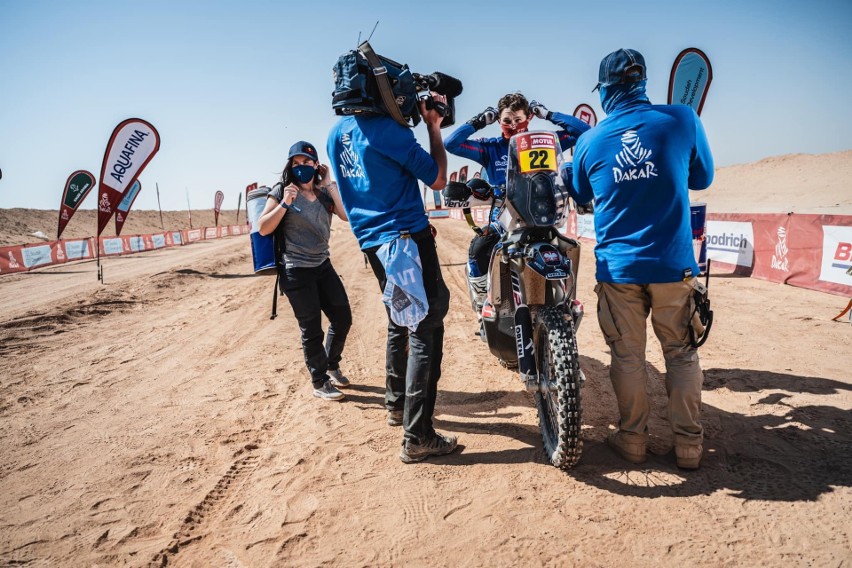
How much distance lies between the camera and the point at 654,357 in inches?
183

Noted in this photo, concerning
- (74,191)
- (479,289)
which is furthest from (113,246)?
(479,289)

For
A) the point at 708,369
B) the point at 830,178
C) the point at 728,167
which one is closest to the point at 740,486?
the point at 708,369

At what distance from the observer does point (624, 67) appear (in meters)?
2.62

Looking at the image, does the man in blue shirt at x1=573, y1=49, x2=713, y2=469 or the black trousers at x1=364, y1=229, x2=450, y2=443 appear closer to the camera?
the man in blue shirt at x1=573, y1=49, x2=713, y2=469

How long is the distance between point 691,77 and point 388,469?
21.3ft

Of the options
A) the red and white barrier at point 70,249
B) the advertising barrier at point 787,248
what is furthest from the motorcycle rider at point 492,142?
the red and white barrier at point 70,249

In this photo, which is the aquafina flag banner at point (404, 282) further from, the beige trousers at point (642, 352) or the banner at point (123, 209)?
the banner at point (123, 209)

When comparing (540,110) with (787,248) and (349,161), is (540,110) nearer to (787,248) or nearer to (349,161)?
(349,161)

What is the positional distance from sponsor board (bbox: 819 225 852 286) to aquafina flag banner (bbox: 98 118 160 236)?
13213 millimetres

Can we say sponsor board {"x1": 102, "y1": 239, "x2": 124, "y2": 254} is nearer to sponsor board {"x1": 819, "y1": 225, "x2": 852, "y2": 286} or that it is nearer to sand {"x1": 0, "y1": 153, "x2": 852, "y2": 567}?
sand {"x1": 0, "y1": 153, "x2": 852, "y2": 567}

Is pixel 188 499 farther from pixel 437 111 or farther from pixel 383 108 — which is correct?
pixel 437 111

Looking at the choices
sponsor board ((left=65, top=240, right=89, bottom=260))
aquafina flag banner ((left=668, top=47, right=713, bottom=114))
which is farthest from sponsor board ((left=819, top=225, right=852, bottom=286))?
sponsor board ((left=65, top=240, right=89, bottom=260))

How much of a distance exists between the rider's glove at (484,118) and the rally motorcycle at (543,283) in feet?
2.77

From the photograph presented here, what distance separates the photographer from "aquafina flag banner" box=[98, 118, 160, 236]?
10.8 meters
